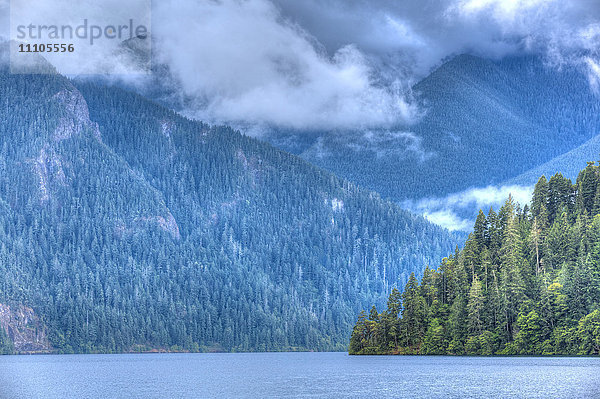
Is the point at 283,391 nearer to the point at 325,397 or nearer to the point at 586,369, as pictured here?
the point at 325,397

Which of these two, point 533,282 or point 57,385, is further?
point 533,282

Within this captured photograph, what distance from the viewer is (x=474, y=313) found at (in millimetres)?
199875

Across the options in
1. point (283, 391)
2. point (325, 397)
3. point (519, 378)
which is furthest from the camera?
point (519, 378)

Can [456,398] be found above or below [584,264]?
below

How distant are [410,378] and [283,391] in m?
29.3

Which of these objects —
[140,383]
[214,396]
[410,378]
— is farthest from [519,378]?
[140,383]

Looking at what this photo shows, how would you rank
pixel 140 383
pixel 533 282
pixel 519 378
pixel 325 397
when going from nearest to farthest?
pixel 325 397
pixel 519 378
pixel 140 383
pixel 533 282

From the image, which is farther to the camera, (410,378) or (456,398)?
(410,378)

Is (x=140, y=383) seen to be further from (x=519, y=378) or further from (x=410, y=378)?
(x=519, y=378)

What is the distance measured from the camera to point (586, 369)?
437ft

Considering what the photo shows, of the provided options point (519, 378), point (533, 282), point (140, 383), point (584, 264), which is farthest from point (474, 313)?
point (140, 383)

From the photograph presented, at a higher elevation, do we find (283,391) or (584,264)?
(584,264)

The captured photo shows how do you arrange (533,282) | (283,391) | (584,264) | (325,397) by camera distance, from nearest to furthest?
(325,397) → (283,391) → (584,264) → (533,282)

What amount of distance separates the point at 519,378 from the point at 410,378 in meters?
17.9
